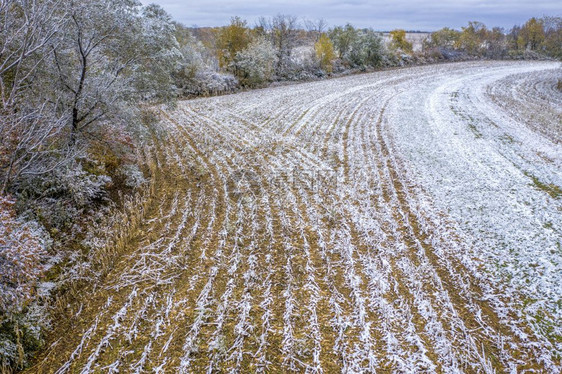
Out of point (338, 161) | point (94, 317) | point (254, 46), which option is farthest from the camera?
point (254, 46)

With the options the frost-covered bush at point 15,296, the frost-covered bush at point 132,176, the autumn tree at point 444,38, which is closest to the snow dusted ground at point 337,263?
the frost-covered bush at point 15,296

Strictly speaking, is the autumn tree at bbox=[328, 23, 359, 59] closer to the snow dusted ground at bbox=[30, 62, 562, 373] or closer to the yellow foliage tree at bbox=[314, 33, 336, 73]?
the yellow foliage tree at bbox=[314, 33, 336, 73]

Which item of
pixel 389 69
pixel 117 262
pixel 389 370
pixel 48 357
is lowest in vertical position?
pixel 389 370

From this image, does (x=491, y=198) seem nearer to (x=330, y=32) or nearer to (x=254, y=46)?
(x=254, y=46)

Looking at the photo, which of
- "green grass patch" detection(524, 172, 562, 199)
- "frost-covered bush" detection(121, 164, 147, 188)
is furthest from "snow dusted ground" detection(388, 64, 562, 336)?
"frost-covered bush" detection(121, 164, 147, 188)

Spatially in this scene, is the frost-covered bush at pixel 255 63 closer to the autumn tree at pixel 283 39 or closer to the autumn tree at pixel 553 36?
the autumn tree at pixel 283 39

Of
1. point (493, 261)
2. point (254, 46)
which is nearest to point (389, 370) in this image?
point (493, 261)
